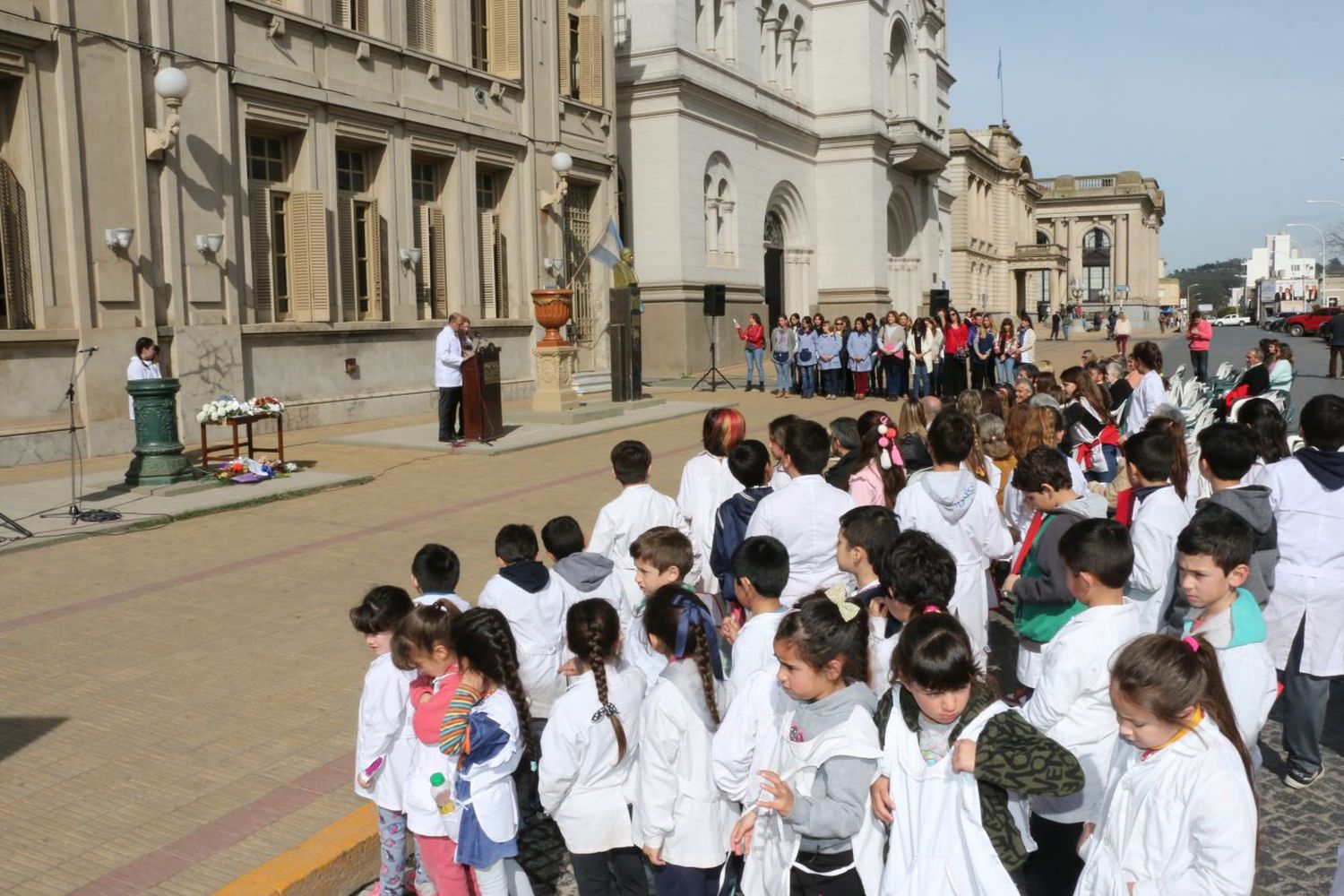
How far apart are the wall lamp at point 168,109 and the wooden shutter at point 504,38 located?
8213mm

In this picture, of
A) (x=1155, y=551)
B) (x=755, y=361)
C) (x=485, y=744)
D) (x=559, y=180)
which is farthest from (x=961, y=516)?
(x=755, y=361)

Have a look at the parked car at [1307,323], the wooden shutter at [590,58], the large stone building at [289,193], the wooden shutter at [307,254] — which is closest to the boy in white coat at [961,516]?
the large stone building at [289,193]

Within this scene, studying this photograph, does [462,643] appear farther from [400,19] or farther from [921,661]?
[400,19]

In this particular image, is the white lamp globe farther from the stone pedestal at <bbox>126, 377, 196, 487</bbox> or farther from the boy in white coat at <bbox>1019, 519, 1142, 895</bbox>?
the boy in white coat at <bbox>1019, 519, 1142, 895</bbox>

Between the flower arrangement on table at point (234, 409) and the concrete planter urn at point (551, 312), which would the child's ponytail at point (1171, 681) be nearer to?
the flower arrangement on table at point (234, 409)

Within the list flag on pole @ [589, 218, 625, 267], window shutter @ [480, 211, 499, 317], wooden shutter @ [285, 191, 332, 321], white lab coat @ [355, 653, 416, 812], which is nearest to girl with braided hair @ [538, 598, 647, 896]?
white lab coat @ [355, 653, 416, 812]

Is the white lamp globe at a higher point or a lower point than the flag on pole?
higher

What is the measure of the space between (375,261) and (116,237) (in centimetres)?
552

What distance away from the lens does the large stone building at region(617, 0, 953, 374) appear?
95.1 feet

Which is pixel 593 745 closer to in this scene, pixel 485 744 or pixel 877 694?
pixel 485 744

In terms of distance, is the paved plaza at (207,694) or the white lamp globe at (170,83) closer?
the paved plaza at (207,694)

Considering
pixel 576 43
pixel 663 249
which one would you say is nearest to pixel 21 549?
pixel 576 43

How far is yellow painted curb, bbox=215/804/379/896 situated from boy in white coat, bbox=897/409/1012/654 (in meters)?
2.80

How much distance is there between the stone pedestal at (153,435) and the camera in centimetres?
1207
